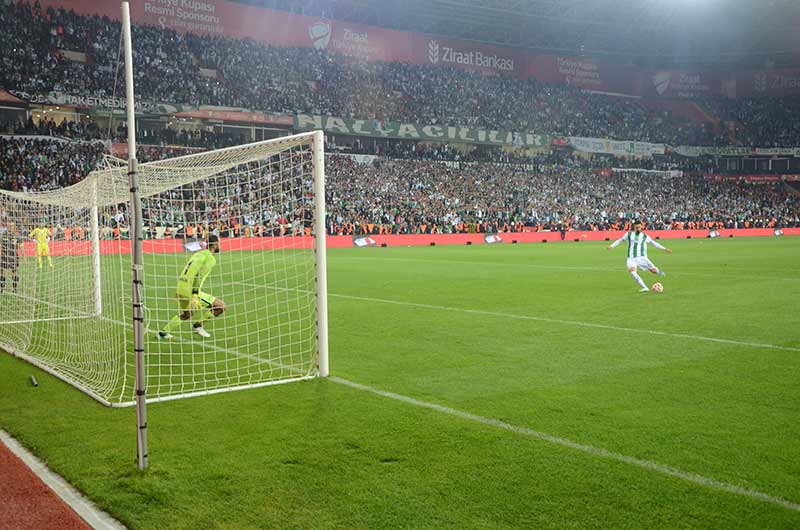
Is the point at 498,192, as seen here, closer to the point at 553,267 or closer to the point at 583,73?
the point at 583,73

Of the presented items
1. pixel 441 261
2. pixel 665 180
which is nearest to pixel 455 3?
pixel 665 180

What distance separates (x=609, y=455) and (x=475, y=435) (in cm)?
105

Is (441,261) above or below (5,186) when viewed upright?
below

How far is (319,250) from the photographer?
7.43 m

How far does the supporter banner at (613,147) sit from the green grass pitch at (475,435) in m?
49.6

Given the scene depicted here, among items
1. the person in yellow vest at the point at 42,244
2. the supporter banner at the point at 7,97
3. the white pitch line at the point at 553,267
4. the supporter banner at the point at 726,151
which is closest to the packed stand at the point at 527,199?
the supporter banner at the point at 726,151

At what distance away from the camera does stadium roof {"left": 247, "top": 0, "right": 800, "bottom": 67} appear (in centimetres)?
5353

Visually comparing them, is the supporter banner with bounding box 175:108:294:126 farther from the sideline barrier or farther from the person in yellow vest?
the person in yellow vest

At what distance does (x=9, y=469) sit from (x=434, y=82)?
52.9 m

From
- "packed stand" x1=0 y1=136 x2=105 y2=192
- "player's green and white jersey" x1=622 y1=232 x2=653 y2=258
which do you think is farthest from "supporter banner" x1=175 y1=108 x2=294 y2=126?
"player's green and white jersey" x1=622 y1=232 x2=653 y2=258

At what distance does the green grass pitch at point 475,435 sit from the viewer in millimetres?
4145

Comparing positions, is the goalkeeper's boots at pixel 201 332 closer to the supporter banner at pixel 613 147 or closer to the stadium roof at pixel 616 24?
the stadium roof at pixel 616 24

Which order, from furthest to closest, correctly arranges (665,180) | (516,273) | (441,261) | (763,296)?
(665,180)
(441,261)
(516,273)
(763,296)

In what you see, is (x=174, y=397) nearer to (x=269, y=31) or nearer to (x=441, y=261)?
(x=441, y=261)
